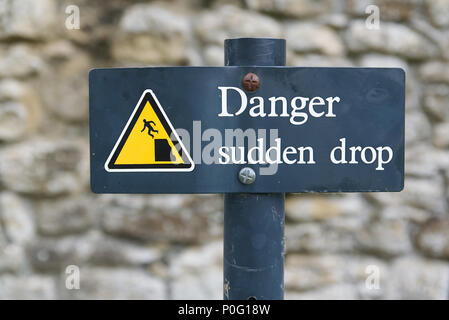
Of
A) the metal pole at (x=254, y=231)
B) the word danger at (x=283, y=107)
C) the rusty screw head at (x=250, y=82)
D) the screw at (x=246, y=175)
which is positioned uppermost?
the rusty screw head at (x=250, y=82)

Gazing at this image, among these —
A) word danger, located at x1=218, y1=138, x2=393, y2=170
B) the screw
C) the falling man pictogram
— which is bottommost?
the screw

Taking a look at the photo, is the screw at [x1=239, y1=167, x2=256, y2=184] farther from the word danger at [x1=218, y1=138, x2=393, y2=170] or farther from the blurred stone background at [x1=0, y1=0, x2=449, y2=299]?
the blurred stone background at [x1=0, y1=0, x2=449, y2=299]

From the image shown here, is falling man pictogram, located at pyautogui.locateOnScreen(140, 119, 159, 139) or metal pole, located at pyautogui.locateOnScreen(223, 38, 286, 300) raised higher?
falling man pictogram, located at pyautogui.locateOnScreen(140, 119, 159, 139)

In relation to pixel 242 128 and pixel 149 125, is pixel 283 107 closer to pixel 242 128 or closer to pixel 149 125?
pixel 242 128

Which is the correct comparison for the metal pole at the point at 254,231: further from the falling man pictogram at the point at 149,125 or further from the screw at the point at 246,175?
the falling man pictogram at the point at 149,125

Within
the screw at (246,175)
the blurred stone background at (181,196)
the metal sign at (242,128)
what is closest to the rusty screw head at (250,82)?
the metal sign at (242,128)

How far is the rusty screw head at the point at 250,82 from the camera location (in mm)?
708

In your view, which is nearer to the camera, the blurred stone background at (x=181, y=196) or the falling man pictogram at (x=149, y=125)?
the falling man pictogram at (x=149, y=125)

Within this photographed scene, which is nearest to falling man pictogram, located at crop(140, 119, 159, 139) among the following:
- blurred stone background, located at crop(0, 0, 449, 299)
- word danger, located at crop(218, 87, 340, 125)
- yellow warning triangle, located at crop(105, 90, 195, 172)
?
yellow warning triangle, located at crop(105, 90, 195, 172)

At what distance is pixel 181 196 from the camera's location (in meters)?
1.50

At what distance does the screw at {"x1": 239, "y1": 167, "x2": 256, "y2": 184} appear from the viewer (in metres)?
0.72

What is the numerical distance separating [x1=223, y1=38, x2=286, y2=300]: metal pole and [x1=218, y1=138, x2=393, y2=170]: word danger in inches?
2.3

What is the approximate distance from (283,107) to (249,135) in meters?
0.07

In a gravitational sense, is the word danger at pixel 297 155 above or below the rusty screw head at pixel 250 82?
below
